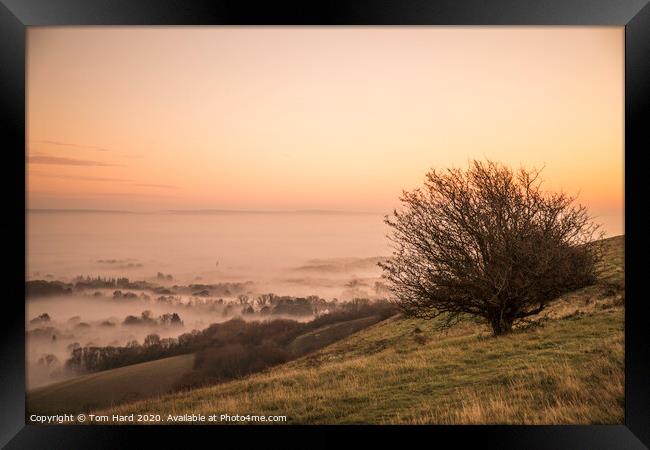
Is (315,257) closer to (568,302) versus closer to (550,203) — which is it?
(550,203)

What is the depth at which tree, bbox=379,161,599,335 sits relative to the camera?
25.6 feet

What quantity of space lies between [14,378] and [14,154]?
2.81m

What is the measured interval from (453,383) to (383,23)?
4917 mm

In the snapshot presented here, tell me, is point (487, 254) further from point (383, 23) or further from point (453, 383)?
point (383, 23)

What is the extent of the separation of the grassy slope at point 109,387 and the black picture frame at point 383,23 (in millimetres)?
296

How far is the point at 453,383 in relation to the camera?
7.06 m

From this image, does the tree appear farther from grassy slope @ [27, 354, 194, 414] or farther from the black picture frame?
grassy slope @ [27, 354, 194, 414]

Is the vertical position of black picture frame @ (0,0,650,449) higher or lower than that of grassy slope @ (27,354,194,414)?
higher

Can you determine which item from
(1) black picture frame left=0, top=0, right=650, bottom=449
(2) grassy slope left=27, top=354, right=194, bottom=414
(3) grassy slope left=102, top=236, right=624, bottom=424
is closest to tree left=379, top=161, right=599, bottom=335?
(3) grassy slope left=102, top=236, right=624, bottom=424

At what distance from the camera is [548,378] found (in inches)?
265

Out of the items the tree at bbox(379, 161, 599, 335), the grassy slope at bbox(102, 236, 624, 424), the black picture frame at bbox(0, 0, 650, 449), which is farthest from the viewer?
the tree at bbox(379, 161, 599, 335)

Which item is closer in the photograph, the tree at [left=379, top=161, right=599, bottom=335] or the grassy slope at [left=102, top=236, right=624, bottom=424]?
the grassy slope at [left=102, top=236, right=624, bottom=424]

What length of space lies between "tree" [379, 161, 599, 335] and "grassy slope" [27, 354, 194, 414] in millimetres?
3457

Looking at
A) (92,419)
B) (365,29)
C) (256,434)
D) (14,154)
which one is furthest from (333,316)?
(14,154)
